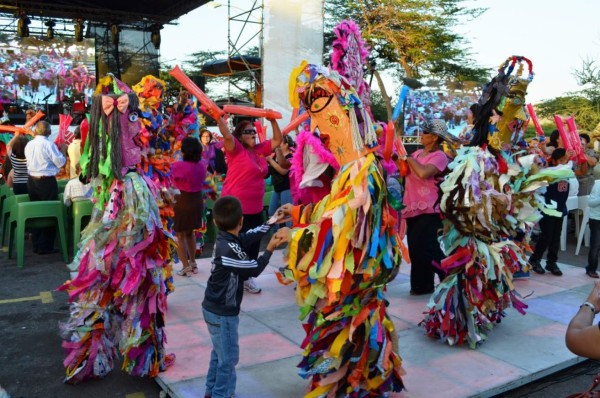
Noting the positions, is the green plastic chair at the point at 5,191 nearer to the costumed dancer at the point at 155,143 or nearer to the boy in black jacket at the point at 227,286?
the costumed dancer at the point at 155,143

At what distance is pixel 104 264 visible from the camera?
3.55 meters

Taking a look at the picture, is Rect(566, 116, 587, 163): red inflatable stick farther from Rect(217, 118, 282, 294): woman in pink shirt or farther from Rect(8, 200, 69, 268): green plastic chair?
Rect(8, 200, 69, 268): green plastic chair

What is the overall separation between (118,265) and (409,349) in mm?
2290

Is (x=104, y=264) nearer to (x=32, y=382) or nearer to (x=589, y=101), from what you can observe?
(x=32, y=382)

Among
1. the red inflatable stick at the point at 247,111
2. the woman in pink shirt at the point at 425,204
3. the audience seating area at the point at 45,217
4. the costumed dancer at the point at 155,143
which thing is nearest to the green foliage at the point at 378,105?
the audience seating area at the point at 45,217

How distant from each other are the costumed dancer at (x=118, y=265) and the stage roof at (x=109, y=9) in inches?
518

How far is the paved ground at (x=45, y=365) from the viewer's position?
3.61 m

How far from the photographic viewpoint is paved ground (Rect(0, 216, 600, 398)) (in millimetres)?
3611

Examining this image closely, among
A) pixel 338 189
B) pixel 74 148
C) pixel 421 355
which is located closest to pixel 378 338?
pixel 338 189

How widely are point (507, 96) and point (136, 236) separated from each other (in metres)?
3.17

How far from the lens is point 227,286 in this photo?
3.04 metres

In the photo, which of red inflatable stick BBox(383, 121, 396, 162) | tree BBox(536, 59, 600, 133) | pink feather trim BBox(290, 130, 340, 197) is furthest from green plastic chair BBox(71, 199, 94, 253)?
tree BBox(536, 59, 600, 133)

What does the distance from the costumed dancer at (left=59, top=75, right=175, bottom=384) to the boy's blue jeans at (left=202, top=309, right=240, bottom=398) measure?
686 millimetres

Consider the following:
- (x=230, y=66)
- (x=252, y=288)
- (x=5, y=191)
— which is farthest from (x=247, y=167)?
(x=230, y=66)
